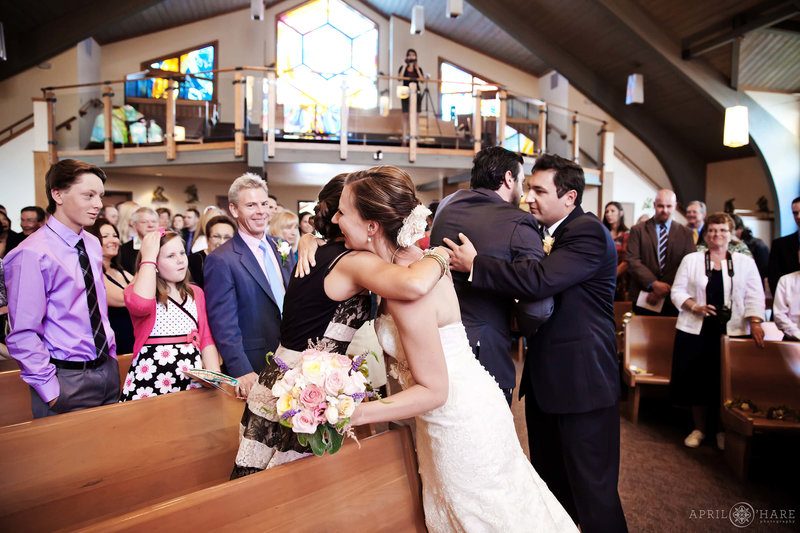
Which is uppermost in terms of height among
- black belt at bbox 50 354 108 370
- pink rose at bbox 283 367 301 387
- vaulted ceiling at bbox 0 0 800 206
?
vaulted ceiling at bbox 0 0 800 206

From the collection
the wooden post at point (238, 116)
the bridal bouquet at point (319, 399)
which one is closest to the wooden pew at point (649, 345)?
the bridal bouquet at point (319, 399)

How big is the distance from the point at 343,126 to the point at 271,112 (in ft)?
4.36

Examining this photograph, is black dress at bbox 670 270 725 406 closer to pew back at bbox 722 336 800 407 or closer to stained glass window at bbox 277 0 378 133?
pew back at bbox 722 336 800 407

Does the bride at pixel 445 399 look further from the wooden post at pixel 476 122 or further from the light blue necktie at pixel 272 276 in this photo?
the wooden post at pixel 476 122

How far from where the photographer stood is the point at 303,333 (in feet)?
4.87

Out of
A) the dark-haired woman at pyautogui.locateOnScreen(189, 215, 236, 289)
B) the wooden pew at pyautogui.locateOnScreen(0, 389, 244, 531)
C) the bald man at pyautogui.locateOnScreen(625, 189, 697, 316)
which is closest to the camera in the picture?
the wooden pew at pyautogui.locateOnScreen(0, 389, 244, 531)

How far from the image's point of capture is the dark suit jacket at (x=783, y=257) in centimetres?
398

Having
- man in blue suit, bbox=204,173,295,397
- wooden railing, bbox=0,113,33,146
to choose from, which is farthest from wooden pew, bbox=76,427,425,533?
wooden railing, bbox=0,113,33,146

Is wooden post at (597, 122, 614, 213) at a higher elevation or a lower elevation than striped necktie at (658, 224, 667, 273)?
higher

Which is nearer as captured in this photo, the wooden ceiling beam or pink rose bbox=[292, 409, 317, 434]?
pink rose bbox=[292, 409, 317, 434]

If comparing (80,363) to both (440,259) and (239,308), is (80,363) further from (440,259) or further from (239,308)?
(440,259)

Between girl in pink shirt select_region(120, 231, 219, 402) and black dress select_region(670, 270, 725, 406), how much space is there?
125 inches

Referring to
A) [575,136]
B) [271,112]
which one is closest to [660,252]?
[575,136]

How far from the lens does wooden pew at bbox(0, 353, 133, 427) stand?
7.23ft
